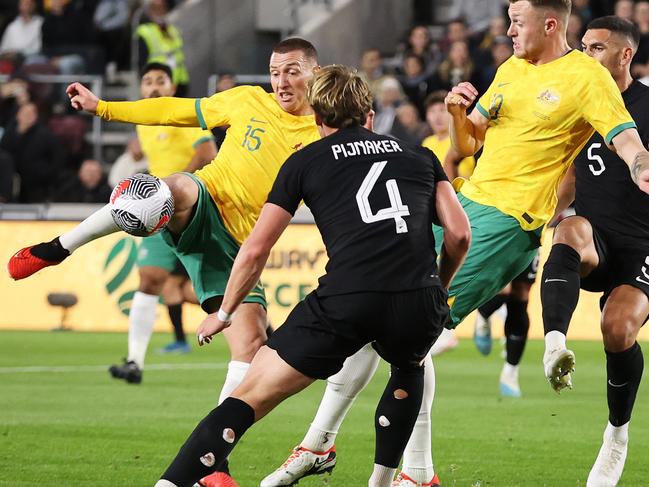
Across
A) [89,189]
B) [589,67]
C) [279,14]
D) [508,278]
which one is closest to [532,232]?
[508,278]

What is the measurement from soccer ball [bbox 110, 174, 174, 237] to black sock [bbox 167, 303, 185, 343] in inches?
271

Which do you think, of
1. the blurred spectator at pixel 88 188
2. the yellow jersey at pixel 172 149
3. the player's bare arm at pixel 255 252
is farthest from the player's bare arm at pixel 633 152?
the blurred spectator at pixel 88 188

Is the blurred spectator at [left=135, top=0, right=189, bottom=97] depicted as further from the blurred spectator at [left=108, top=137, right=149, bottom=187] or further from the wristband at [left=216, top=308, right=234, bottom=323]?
the wristband at [left=216, top=308, right=234, bottom=323]

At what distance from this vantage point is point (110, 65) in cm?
2241

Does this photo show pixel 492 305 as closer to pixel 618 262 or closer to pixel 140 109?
pixel 618 262

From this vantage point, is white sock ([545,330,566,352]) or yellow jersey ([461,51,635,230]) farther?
yellow jersey ([461,51,635,230])

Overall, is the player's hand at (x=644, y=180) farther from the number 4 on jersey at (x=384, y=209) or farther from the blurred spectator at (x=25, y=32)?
the blurred spectator at (x=25, y=32)

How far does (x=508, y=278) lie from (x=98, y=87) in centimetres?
1371

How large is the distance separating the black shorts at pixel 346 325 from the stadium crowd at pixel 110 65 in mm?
11947

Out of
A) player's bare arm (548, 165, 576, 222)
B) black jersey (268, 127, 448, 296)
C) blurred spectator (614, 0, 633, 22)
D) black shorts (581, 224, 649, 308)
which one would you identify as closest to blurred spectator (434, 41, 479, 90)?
blurred spectator (614, 0, 633, 22)

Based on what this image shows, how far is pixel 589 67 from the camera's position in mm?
7246

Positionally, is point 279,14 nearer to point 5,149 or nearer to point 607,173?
point 5,149

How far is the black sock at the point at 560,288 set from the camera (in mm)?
7023

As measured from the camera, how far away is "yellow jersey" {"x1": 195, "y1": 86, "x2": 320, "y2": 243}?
24.8 feet
